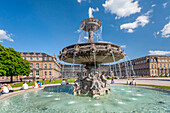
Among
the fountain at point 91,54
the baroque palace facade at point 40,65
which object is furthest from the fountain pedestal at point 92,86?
the baroque palace facade at point 40,65

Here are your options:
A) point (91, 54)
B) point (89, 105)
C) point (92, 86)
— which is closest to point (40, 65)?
point (92, 86)

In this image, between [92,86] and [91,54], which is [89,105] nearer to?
[92,86]

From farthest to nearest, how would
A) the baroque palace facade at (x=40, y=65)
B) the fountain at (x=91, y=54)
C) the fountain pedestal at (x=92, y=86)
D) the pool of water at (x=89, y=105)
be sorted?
the baroque palace facade at (x=40, y=65)
the fountain pedestal at (x=92, y=86)
the fountain at (x=91, y=54)
the pool of water at (x=89, y=105)

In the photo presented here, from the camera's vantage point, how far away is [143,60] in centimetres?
8375

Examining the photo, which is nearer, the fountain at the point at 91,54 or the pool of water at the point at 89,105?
the pool of water at the point at 89,105

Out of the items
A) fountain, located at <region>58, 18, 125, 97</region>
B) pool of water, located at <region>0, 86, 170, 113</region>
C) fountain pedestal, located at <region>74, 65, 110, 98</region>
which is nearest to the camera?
pool of water, located at <region>0, 86, 170, 113</region>

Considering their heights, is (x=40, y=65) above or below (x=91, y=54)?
below

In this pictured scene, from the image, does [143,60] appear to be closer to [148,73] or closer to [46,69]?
[148,73]

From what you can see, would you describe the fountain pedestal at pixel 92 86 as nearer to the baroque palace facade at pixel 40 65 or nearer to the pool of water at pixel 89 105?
the pool of water at pixel 89 105

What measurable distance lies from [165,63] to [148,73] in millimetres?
16559

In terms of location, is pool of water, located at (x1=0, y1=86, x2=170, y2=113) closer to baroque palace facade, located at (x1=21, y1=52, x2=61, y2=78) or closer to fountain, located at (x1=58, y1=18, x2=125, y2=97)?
fountain, located at (x1=58, y1=18, x2=125, y2=97)

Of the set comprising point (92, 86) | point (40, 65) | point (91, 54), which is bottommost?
point (92, 86)

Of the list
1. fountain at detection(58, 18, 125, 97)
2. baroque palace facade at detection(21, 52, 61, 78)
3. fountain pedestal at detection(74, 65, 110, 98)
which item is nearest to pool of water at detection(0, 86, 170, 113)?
fountain pedestal at detection(74, 65, 110, 98)

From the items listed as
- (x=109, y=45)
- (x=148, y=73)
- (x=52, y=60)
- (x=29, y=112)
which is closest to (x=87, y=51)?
(x=109, y=45)
